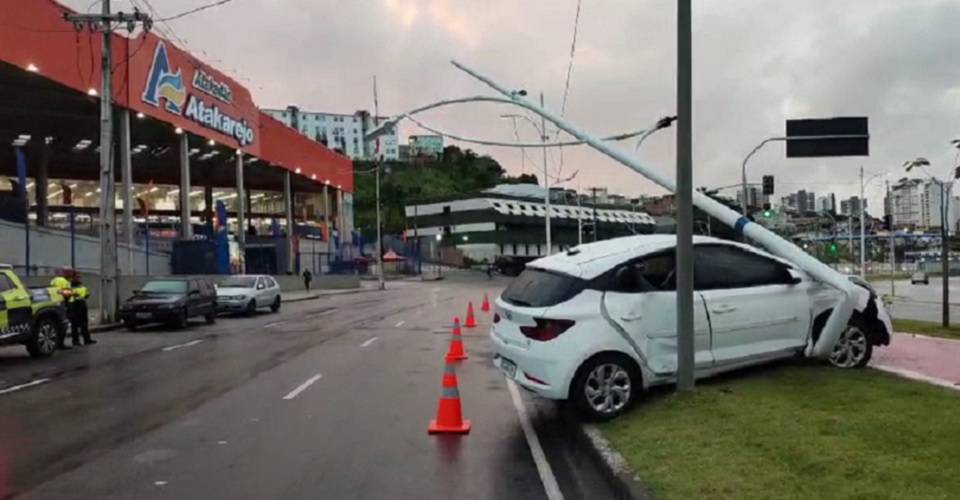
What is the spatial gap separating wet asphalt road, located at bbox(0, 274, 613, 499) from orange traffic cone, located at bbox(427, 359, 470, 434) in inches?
7.2

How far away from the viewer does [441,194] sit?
12800 centimetres

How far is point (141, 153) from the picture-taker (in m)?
51.6

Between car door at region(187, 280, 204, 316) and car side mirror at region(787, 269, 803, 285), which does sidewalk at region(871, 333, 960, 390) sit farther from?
car door at region(187, 280, 204, 316)

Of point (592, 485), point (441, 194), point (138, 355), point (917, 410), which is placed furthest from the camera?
point (441, 194)

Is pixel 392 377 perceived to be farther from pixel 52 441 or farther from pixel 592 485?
pixel 592 485

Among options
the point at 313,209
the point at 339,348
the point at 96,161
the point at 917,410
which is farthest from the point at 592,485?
the point at 313,209

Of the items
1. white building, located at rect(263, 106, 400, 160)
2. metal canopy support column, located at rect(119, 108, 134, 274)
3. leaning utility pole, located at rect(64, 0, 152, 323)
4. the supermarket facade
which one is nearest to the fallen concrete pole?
leaning utility pole, located at rect(64, 0, 152, 323)

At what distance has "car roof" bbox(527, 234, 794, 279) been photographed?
9.14 metres

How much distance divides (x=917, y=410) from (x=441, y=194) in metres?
121

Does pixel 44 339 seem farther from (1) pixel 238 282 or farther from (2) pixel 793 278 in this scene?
(1) pixel 238 282

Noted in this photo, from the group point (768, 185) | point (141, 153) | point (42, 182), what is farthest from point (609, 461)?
point (141, 153)

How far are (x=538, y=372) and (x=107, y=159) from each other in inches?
838

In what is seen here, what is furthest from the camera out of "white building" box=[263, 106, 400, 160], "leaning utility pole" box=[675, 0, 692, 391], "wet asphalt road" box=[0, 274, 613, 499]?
"white building" box=[263, 106, 400, 160]

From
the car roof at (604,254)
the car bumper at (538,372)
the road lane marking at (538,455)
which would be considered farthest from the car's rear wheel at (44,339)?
the car bumper at (538,372)
